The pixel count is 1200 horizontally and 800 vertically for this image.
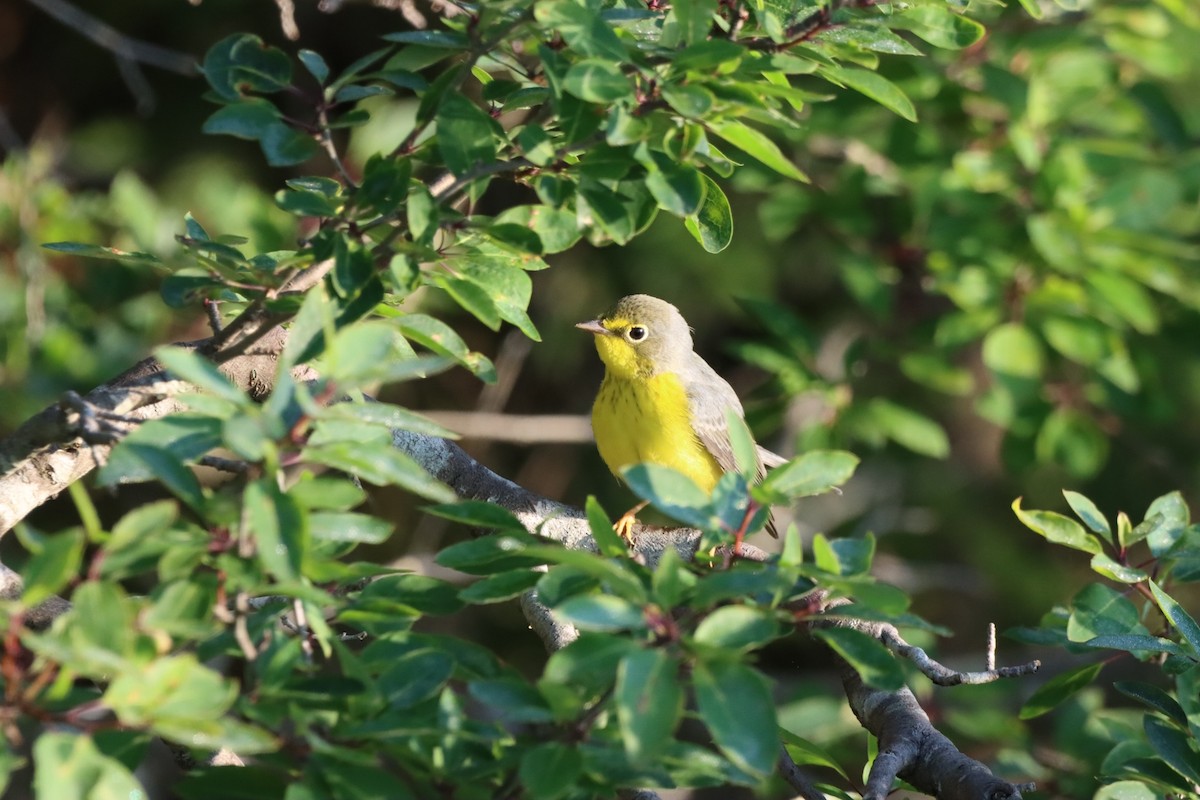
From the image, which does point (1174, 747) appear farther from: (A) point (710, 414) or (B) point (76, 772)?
(A) point (710, 414)

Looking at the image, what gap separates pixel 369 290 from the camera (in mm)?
2309

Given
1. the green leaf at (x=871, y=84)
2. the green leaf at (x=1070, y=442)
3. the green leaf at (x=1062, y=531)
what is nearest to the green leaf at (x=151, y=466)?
the green leaf at (x=871, y=84)

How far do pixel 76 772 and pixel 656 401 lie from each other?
11.8 feet

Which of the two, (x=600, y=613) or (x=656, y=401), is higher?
(x=600, y=613)

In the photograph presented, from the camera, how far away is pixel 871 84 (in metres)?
2.49

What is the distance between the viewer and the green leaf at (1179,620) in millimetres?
2594

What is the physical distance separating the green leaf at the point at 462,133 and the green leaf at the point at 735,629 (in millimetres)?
978

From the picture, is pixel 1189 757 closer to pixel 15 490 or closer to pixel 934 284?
pixel 15 490

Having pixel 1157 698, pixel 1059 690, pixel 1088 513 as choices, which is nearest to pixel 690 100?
pixel 1088 513

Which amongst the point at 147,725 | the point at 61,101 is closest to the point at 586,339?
the point at 61,101

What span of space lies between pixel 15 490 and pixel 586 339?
4.94 meters

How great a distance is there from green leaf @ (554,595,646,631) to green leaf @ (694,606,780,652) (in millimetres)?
95

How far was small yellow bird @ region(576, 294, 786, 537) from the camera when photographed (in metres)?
4.92

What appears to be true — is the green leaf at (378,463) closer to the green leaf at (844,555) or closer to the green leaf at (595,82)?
the green leaf at (844,555)
